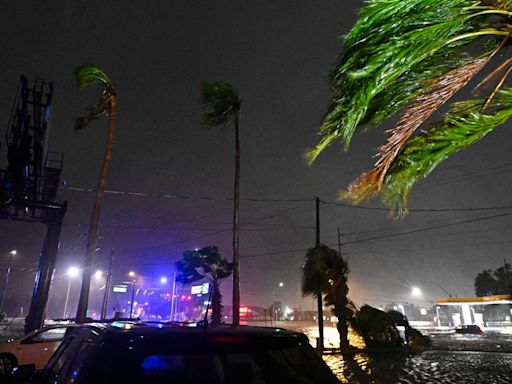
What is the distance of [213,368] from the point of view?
8.74ft

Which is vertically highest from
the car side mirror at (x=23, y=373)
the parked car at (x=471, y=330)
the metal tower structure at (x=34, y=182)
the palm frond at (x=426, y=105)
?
the metal tower structure at (x=34, y=182)

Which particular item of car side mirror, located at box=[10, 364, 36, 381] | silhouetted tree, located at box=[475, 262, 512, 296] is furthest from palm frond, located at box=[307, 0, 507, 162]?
silhouetted tree, located at box=[475, 262, 512, 296]

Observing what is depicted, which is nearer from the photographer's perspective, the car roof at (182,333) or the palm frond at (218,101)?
the car roof at (182,333)

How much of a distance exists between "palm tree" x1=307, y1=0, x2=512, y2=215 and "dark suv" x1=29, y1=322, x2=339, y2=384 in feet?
6.14

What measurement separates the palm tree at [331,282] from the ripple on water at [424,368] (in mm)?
1980

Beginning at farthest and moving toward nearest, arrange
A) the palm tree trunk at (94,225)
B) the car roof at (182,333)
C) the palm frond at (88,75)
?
the palm frond at (88,75) → the palm tree trunk at (94,225) → the car roof at (182,333)

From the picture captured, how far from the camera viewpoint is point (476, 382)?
37.2ft

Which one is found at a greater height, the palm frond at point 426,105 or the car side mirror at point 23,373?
the palm frond at point 426,105

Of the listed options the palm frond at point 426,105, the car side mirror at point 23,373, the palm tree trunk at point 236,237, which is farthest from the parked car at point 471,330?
the car side mirror at point 23,373

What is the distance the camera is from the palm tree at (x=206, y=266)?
80.5 feet

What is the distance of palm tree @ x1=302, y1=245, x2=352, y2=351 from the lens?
778 inches

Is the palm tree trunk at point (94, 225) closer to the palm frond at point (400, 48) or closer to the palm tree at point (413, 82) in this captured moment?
the palm tree at point (413, 82)

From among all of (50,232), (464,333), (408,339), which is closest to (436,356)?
(408,339)

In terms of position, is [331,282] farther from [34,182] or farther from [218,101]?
[34,182]
